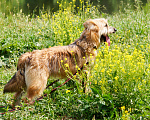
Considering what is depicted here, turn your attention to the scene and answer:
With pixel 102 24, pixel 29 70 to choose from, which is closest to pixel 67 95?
pixel 29 70

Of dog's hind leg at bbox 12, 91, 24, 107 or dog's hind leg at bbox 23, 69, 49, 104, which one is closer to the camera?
dog's hind leg at bbox 23, 69, 49, 104

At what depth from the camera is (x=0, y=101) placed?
4.56 meters

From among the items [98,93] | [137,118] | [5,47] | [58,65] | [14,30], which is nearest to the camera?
[137,118]

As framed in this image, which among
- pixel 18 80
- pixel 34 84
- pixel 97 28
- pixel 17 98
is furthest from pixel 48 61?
pixel 97 28

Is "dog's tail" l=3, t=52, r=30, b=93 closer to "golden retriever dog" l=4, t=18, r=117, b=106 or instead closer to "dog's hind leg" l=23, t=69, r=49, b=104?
"golden retriever dog" l=4, t=18, r=117, b=106

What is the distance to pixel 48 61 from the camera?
14.0ft

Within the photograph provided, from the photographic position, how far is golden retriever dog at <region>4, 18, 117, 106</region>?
403cm

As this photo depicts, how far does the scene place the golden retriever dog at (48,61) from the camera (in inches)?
159

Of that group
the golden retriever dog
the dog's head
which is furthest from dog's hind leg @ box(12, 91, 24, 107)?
the dog's head

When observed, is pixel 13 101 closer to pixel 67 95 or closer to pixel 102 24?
pixel 67 95

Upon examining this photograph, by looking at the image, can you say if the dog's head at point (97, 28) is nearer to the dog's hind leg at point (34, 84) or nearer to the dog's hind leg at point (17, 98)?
the dog's hind leg at point (34, 84)

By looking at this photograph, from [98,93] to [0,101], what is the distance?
2.11 metres

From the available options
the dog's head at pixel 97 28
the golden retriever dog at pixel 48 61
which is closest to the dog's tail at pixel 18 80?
the golden retriever dog at pixel 48 61

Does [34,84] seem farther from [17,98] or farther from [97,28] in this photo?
[97,28]
